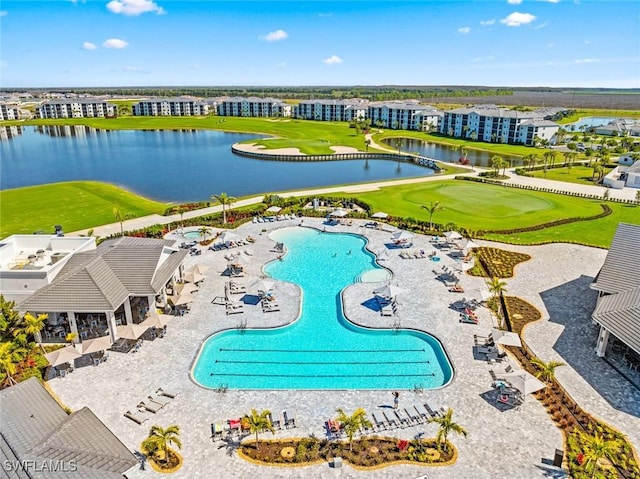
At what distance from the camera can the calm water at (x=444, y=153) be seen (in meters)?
107

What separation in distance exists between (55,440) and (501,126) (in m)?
138

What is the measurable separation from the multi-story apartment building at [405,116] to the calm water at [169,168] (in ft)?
189

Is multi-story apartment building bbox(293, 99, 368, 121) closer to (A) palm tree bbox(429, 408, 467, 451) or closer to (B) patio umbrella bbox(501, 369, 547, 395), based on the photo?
(B) patio umbrella bbox(501, 369, 547, 395)

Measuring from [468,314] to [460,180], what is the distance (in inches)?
2158

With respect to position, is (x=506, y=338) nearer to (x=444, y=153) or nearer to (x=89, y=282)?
(x=89, y=282)

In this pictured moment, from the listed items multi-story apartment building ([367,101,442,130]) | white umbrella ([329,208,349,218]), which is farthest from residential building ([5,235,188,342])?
multi-story apartment building ([367,101,442,130])

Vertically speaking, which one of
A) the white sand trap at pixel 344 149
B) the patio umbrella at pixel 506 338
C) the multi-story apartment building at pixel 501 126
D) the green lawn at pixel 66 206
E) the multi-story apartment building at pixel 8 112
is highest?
the multi-story apartment building at pixel 8 112

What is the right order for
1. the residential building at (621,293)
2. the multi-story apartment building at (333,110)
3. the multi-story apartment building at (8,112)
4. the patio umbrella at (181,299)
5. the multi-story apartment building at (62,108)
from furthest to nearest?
1. the multi-story apartment building at (62,108)
2. the multi-story apartment building at (8,112)
3. the multi-story apartment building at (333,110)
4. the patio umbrella at (181,299)
5. the residential building at (621,293)

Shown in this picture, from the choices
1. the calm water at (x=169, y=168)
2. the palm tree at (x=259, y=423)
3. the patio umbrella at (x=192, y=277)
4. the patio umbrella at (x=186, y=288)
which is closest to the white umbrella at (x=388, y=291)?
the patio umbrella at (x=186, y=288)

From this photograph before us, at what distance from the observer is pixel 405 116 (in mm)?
159500

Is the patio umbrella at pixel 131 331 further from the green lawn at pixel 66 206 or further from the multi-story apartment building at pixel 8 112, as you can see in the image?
the multi-story apartment building at pixel 8 112

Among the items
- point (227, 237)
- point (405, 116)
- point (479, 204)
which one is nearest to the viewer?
point (227, 237)

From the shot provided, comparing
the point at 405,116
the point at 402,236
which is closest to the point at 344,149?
the point at 405,116

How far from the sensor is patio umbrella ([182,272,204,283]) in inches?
1473
